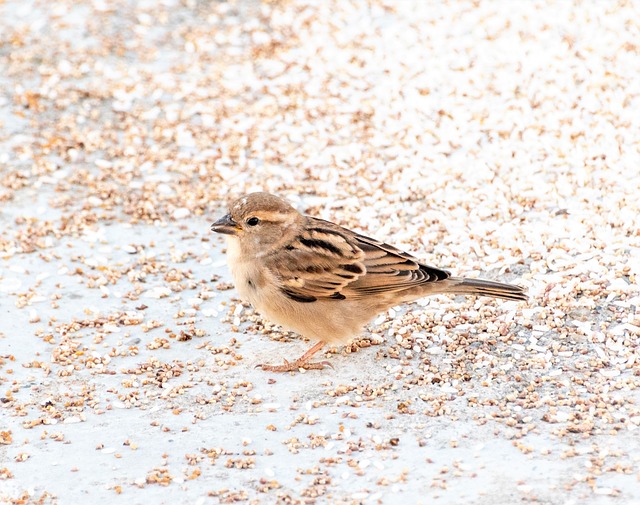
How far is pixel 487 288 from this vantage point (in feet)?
16.5

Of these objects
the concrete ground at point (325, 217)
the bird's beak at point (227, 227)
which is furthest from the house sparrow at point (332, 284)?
the concrete ground at point (325, 217)

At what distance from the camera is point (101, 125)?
7.79 meters

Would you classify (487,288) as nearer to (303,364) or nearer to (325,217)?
(303,364)

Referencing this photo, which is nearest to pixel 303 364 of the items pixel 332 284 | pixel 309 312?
pixel 309 312

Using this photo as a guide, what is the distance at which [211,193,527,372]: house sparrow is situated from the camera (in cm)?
501

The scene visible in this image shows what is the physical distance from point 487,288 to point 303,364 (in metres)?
1.03

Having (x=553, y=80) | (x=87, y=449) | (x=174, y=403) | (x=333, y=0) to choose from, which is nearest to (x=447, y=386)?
(x=174, y=403)

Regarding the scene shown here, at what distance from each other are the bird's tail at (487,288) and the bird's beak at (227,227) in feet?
3.89

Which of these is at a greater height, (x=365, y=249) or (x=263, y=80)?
(x=263, y=80)

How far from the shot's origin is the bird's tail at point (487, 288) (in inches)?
198

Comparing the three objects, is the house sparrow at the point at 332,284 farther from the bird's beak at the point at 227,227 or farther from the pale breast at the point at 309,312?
the bird's beak at the point at 227,227

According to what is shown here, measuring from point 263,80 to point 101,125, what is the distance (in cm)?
147

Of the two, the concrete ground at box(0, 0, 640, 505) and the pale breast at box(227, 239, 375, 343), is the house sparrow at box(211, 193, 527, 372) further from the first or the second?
the concrete ground at box(0, 0, 640, 505)

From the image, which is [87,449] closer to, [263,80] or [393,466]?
[393,466]
